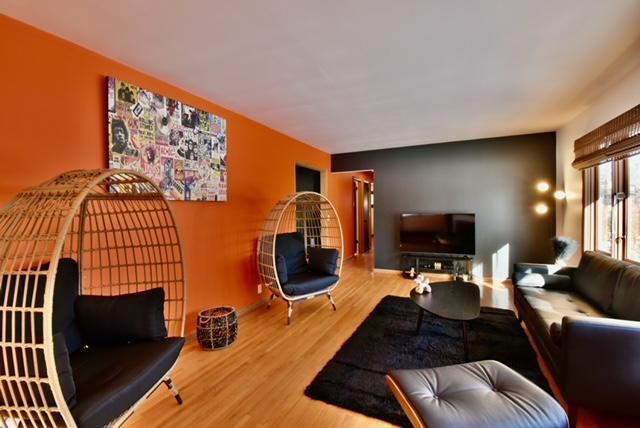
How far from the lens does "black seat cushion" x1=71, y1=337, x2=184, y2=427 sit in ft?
4.03

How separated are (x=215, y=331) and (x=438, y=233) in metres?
3.95

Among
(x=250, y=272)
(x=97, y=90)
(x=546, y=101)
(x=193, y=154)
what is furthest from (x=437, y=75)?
(x=250, y=272)

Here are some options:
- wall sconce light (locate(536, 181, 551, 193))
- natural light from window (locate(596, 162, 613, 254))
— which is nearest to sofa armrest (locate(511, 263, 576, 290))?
natural light from window (locate(596, 162, 613, 254))

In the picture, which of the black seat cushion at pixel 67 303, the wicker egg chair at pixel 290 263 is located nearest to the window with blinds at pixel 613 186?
the wicker egg chair at pixel 290 263

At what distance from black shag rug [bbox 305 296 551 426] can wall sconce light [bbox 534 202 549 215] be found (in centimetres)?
208

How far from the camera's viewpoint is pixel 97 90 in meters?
2.15

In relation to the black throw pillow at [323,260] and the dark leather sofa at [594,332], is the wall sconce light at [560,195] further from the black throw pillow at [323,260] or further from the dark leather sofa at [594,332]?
the black throw pillow at [323,260]

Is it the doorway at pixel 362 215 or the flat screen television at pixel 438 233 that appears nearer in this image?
the flat screen television at pixel 438 233

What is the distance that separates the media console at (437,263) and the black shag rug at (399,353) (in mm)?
1407

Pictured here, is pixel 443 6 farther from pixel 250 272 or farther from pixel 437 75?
pixel 250 272

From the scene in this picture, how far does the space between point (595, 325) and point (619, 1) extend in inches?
73.2

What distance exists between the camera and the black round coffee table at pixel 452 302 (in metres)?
2.31

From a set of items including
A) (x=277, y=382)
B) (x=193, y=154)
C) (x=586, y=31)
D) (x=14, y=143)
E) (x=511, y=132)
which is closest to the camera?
(x=14, y=143)

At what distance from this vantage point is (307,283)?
331 cm
